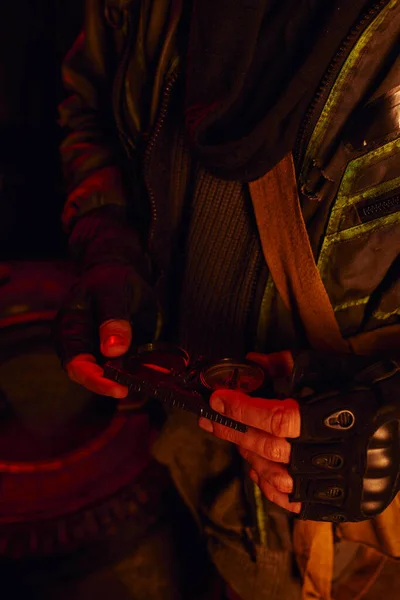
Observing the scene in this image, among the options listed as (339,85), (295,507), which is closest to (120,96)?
(339,85)

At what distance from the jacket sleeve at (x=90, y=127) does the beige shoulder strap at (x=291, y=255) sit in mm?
353

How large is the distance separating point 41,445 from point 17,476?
3.2 inches

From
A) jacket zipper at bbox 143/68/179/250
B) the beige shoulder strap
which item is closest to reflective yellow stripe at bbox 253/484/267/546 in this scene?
the beige shoulder strap

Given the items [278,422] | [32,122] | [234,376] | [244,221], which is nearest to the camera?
[278,422]

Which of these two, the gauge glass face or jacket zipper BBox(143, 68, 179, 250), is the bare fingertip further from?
jacket zipper BBox(143, 68, 179, 250)

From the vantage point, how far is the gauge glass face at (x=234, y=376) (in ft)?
2.56

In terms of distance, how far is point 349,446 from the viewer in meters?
0.71

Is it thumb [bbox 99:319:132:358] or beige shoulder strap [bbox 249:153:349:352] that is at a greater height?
beige shoulder strap [bbox 249:153:349:352]

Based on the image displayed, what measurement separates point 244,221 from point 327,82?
0.89ft

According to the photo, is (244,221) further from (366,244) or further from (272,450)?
(272,450)

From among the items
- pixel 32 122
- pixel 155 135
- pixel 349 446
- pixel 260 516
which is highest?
pixel 32 122

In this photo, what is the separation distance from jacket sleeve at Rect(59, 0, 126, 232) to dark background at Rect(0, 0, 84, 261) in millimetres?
571

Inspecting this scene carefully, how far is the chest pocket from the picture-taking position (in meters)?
0.74

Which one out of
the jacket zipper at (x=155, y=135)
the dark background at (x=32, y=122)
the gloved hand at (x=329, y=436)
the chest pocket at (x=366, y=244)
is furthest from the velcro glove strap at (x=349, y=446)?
the dark background at (x=32, y=122)
